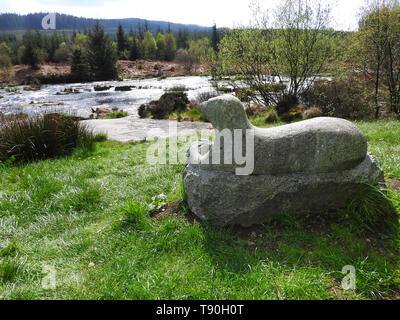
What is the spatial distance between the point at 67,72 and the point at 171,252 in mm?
57731

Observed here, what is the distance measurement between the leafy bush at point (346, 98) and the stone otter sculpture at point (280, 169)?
10.9 m

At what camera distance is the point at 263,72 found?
48.0 ft

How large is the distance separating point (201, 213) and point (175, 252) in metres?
0.64

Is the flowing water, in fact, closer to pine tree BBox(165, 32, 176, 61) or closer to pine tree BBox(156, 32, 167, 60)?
pine tree BBox(156, 32, 167, 60)

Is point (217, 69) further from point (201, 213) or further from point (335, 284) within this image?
point (335, 284)

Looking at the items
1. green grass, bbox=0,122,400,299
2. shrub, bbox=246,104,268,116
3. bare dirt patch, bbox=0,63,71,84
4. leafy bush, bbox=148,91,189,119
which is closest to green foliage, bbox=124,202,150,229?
green grass, bbox=0,122,400,299

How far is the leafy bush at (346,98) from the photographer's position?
13.1 m

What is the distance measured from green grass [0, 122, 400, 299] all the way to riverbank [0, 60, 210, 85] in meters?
44.5

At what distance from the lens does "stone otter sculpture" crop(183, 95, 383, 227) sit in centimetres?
295

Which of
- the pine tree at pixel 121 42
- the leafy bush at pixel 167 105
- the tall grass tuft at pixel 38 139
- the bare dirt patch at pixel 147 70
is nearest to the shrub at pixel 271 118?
the leafy bush at pixel 167 105

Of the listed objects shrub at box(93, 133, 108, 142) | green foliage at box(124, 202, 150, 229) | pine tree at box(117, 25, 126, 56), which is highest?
pine tree at box(117, 25, 126, 56)

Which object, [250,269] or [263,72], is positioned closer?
[250,269]
